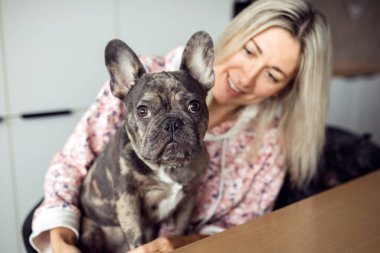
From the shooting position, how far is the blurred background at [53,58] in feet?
2.07

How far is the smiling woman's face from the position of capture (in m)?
0.79

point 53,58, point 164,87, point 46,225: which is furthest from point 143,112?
point 46,225

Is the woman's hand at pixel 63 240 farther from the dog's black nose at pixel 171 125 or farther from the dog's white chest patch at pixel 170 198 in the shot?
the dog's black nose at pixel 171 125

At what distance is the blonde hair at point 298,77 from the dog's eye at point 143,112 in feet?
0.73

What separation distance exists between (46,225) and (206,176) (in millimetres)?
426

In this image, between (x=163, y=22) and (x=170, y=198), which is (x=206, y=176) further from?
(x=163, y=22)

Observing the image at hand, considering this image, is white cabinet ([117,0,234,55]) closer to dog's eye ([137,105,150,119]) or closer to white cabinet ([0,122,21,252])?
dog's eye ([137,105,150,119])

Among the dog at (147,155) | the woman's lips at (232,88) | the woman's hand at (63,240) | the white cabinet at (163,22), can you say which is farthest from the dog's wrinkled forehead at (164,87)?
the woman's hand at (63,240)

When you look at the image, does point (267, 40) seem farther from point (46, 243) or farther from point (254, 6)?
point (46, 243)

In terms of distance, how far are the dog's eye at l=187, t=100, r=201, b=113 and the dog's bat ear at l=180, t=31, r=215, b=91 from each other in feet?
0.14

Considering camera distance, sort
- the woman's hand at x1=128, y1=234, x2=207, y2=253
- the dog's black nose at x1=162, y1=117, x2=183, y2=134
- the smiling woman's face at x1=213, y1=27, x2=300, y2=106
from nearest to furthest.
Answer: the dog's black nose at x1=162, y1=117, x2=183, y2=134 → the woman's hand at x1=128, y1=234, x2=207, y2=253 → the smiling woman's face at x1=213, y1=27, x2=300, y2=106

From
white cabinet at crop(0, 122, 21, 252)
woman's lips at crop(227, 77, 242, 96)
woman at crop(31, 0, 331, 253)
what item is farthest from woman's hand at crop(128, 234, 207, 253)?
woman's lips at crop(227, 77, 242, 96)

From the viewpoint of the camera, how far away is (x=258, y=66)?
32.4 inches

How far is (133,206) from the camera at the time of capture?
70 cm
